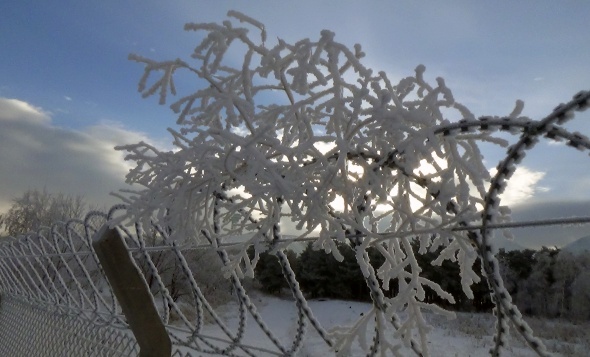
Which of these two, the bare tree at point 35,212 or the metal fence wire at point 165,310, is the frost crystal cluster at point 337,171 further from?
the bare tree at point 35,212

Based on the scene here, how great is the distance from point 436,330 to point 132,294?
3.68ft

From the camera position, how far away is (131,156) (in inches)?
59.9

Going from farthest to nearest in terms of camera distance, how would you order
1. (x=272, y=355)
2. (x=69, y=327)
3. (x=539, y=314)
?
(x=539, y=314) → (x=69, y=327) → (x=272, y=355)

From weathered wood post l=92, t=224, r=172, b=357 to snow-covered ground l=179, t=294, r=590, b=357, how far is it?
0.22 meters

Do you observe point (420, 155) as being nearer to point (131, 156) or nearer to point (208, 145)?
point (208, 145)

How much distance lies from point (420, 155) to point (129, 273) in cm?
121

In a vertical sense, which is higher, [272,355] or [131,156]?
[131,156]

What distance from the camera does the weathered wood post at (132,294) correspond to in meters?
1.81

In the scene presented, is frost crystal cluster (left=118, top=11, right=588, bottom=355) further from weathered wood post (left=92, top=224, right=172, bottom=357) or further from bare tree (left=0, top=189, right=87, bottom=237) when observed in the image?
bare tree (left=0, top=189, right=87, bottom=237)

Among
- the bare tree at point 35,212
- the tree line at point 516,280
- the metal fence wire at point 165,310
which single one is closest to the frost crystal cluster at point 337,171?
the metal fence wire at point 165,310

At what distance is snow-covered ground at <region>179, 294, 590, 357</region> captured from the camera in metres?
2.07

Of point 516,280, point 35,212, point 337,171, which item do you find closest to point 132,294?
point 337,171

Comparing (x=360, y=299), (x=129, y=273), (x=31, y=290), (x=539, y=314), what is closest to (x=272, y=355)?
(x=129, y=273)

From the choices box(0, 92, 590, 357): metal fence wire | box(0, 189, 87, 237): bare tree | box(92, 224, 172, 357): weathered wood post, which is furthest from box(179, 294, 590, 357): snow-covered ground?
box(0, 189, 87, 237): bare tree
